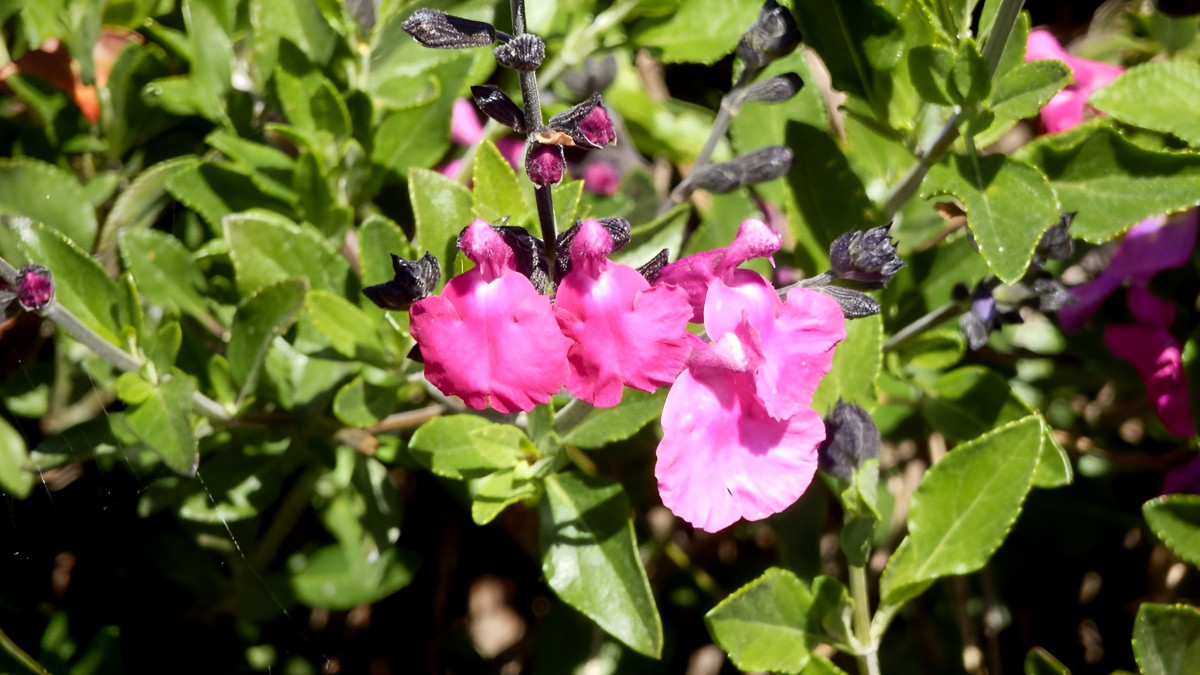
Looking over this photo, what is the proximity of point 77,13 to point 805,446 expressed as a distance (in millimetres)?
1725

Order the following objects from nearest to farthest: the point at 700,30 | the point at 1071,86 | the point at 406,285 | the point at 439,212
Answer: the point at 406,285
the point at 439,212
the point at 700,30
the point at 1071,86

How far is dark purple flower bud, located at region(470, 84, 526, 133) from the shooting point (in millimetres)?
1151

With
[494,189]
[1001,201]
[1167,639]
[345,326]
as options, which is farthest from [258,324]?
[1167,639]

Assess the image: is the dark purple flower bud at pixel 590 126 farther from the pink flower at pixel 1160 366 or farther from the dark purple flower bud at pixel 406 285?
the pink flower at pixel 1160 366

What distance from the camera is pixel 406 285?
122 centimetres

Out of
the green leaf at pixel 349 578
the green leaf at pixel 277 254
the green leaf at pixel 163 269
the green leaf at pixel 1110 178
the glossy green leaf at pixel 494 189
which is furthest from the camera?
the green leaf at pixel 349 578

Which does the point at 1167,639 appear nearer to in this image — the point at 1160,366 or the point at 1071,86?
the point at 1160,366

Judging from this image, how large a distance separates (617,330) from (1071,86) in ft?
5.44

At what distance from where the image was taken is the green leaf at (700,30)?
6.51 feet

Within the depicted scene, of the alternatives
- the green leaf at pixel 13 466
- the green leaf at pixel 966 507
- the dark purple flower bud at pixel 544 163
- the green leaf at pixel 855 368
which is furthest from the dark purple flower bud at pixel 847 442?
the green leaf at pixel 13 466

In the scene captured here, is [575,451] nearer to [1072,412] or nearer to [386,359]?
[386,359]

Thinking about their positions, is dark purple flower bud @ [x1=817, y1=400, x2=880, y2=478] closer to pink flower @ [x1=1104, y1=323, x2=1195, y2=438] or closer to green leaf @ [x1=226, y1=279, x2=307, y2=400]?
pink flower @ [x1=1104, y1=323, x2=1195, y2=438]

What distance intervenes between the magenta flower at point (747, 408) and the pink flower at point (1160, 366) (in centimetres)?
102

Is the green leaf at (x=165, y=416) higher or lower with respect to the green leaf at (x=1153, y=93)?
lower
